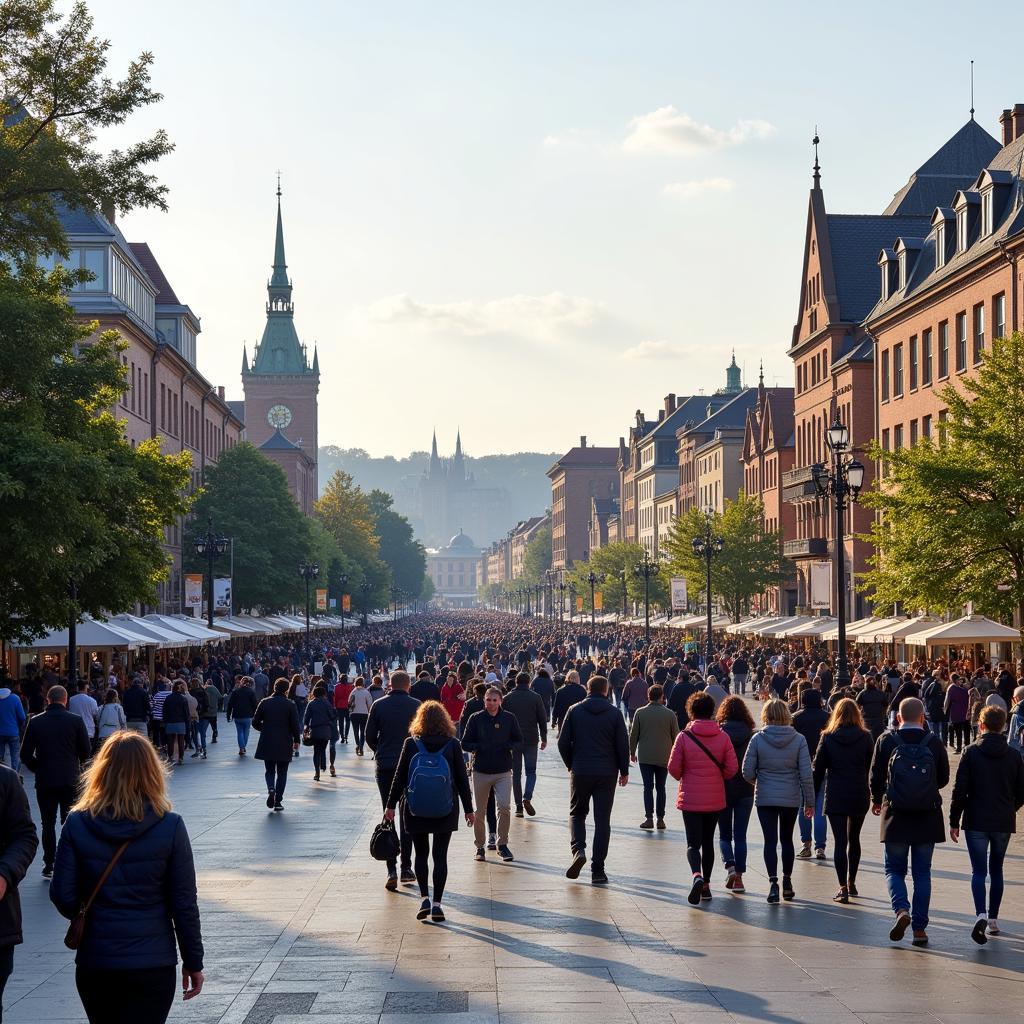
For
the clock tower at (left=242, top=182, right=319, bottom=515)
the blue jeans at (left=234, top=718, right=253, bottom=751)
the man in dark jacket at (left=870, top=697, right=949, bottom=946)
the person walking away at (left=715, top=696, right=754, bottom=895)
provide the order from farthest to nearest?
the clock tower at (left=242, top=182, right=319, bottom=515) → the blue jeans at (left=234, top=718, right=253, bottom=751) → the person walking away at (left=715, top=696, right=754, bottom=895) → the man in dark jacket at (left=870, top=697, right=949, bottom=946)

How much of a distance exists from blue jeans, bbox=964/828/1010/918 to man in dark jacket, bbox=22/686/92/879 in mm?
7932

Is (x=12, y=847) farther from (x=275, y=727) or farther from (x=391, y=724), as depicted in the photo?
(x=275, y=727)

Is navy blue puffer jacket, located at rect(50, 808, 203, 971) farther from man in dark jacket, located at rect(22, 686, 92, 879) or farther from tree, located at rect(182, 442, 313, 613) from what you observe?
tree, located at rect(182, 442, 313, 613)

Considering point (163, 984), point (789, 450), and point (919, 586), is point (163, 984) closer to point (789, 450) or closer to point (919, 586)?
point (919, 586)

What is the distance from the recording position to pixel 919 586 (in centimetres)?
3475

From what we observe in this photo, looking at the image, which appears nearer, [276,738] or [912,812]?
[912,812]

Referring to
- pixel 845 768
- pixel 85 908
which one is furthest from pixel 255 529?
pixel 85 908

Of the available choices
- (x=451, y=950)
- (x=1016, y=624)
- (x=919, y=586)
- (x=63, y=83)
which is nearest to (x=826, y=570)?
(x=1016, y=624)

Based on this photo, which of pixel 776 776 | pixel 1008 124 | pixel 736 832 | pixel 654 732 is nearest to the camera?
pixel 776 776

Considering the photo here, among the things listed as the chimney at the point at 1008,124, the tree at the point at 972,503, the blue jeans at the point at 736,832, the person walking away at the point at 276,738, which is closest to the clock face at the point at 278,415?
the chimney at the point at 1008,124

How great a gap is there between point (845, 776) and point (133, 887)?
792 centimetres

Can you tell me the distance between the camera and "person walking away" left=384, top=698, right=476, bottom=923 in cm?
1238

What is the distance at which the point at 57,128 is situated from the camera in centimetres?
2616

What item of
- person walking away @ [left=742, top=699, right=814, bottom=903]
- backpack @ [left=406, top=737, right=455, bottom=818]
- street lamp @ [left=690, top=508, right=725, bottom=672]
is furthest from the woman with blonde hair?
street lamp @ [left=690, top=508, right=725, bottom=672]
